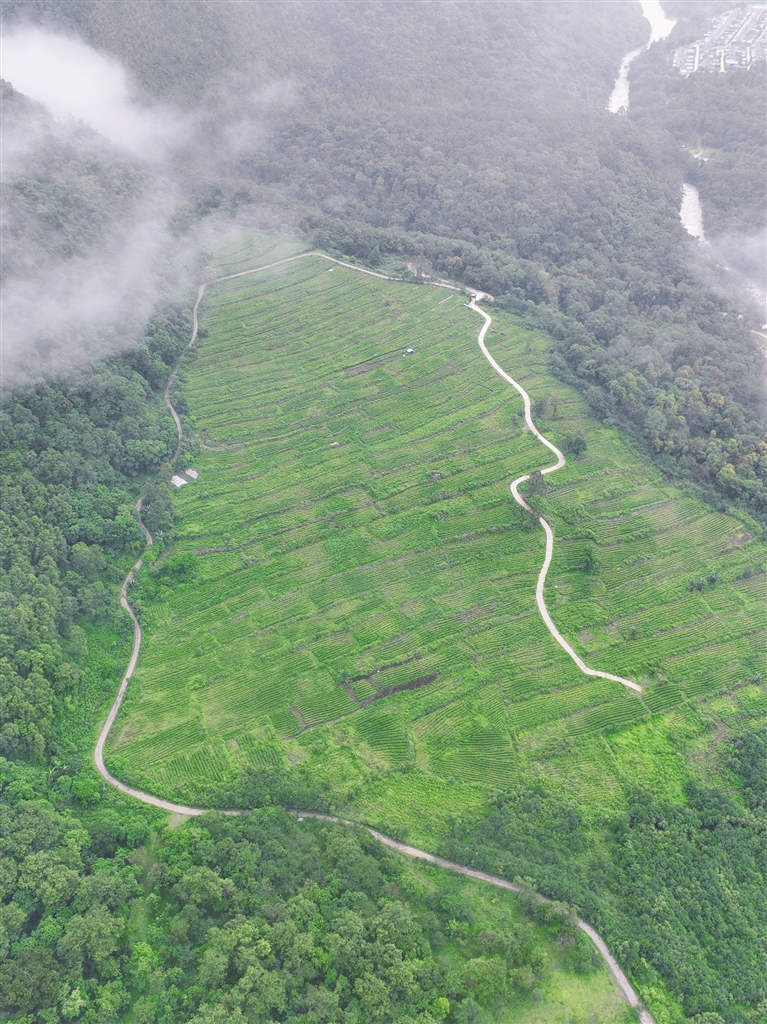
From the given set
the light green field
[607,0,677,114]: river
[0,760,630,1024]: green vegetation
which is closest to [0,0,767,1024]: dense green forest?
[0,760,630,1024]: green vegetation

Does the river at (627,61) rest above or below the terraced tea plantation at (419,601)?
above

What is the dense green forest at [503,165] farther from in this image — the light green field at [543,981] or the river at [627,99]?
the light green field at [543,981]

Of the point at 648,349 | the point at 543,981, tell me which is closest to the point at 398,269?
the point at 648,349

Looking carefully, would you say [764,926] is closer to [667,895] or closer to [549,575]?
[667,895]

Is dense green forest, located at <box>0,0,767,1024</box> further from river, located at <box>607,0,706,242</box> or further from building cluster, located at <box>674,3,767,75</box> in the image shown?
building cluster, located at <box>674,3,767,75</box>

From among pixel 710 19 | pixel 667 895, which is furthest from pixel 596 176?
pixel 667 895

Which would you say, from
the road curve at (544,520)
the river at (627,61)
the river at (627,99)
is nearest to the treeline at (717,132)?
the river at (627,99)
